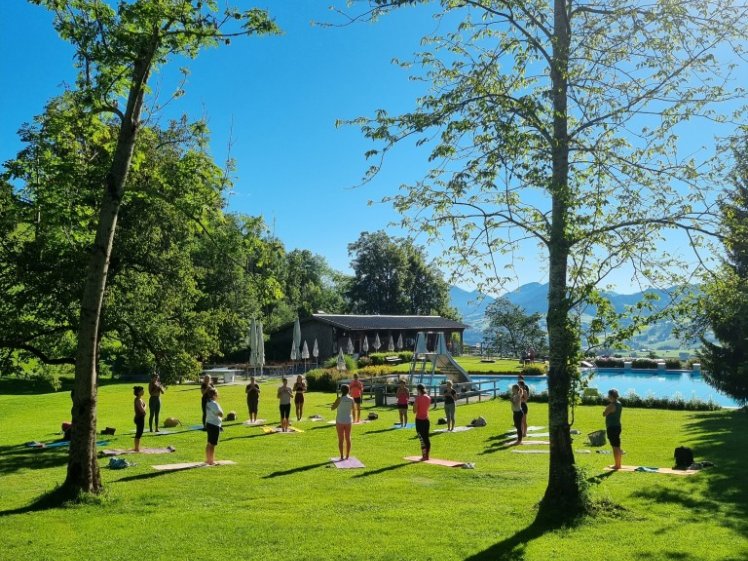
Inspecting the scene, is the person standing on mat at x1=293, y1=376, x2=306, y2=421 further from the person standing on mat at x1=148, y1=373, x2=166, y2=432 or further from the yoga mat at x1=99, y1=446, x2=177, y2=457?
the yoga mat at x1=99, y1=446, x2=177, y2=457

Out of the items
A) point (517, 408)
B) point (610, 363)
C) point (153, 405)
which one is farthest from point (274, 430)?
point (610, 363)

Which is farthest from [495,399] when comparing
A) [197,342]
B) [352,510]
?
[352,510]

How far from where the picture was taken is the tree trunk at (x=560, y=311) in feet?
29.7

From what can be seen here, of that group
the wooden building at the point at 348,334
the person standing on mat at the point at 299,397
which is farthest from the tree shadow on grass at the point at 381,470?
the wooden building at the point at 348,334

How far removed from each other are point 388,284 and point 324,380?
54934 mm

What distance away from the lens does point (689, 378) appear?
4491 centimetres

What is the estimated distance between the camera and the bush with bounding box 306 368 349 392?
108 feet

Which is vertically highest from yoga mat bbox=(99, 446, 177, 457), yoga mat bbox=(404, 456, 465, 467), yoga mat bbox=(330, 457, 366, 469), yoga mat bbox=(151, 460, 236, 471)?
yoga mat bbox=(99, 446, 177, 457)

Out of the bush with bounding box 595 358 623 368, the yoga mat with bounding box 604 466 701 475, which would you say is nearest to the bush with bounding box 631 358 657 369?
the bush with bounding box 595 358 623 368

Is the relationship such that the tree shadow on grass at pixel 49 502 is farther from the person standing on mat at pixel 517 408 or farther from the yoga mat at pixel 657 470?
the person standing on mat at pixel 517 408

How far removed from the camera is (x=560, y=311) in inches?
357

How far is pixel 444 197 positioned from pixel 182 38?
5.14 metres

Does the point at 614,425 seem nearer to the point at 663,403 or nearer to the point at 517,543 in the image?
the point at 517,543

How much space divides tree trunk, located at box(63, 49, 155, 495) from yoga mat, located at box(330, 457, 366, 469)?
497 cm
